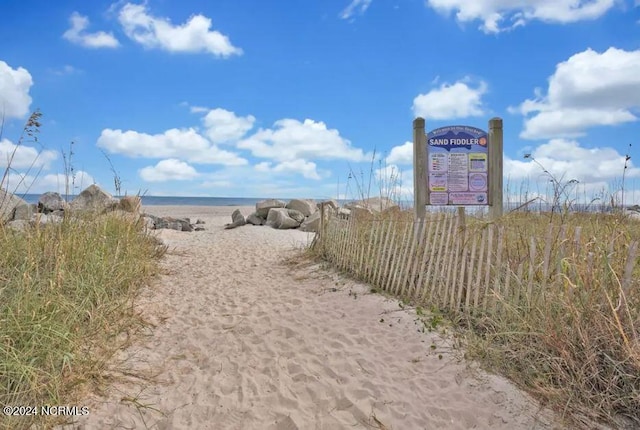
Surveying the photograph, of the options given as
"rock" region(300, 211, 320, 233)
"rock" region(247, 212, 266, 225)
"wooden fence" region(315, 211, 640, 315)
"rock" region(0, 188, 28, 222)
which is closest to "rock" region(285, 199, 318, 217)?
"rock" region(247, 212, 266, 225)

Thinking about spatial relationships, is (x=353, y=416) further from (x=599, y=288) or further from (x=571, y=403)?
(x=599, y=288)

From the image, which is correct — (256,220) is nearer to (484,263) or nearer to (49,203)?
(49,203)

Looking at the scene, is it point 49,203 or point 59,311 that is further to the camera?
point 49,203

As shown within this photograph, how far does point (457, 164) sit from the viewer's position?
6.27 meters

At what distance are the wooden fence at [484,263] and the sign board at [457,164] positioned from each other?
0.88m

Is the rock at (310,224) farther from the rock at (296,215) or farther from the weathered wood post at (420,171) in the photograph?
the weathered wood post at (420,171)

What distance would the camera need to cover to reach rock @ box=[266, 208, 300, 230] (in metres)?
14.9

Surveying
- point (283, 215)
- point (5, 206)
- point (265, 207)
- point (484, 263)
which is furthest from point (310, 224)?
point (484, 263)

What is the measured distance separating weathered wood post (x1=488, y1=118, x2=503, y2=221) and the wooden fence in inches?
36.9

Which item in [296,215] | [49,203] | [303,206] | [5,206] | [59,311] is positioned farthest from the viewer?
[303,206]

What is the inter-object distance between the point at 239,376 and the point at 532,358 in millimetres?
2561

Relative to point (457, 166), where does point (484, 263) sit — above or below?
below

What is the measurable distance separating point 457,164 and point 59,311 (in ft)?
17.9

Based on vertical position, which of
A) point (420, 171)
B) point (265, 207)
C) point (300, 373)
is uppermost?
point (420, 171)
